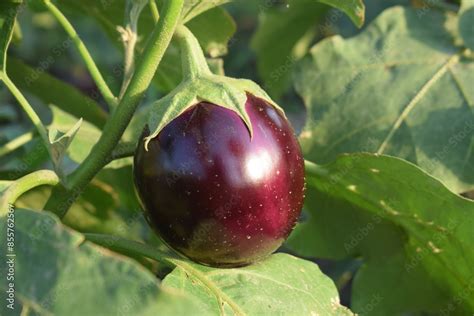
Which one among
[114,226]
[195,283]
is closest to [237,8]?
[114,226]

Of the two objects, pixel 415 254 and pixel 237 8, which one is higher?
pixel 415 254

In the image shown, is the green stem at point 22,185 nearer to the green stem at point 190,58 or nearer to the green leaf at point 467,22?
the green stem at point 190,58

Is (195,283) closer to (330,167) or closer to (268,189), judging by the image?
(268,189)

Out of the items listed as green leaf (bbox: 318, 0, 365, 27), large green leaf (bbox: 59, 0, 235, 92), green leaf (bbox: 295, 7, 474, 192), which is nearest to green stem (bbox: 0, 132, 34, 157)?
large green leaf (bbox: 59, 0, 235, 92)

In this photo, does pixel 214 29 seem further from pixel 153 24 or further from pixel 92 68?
pixel 92 68

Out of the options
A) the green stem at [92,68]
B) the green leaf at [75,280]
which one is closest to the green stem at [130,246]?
the green stem at [92,68]
